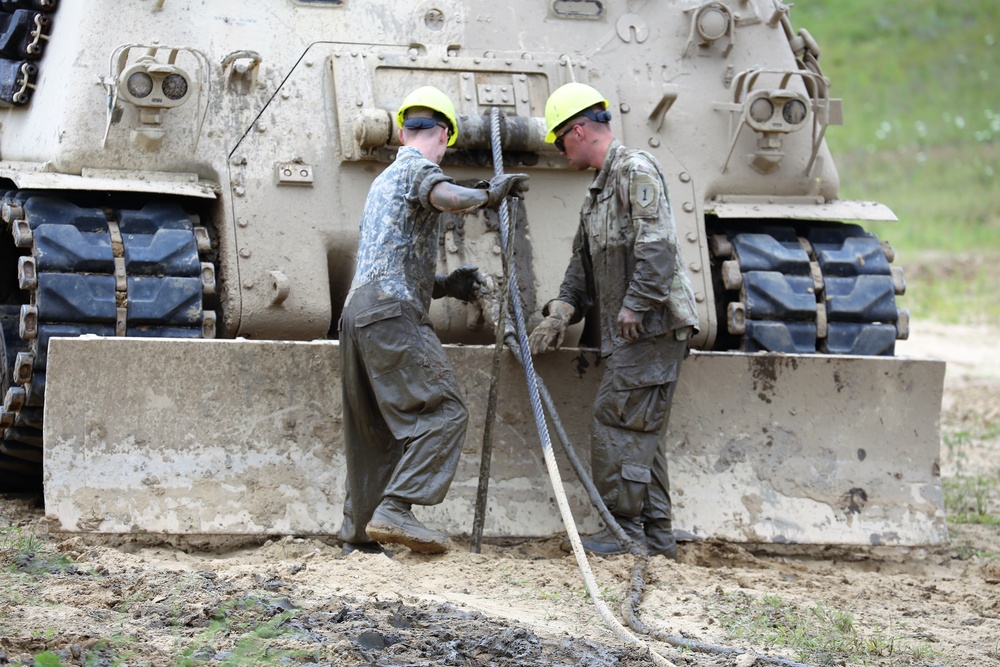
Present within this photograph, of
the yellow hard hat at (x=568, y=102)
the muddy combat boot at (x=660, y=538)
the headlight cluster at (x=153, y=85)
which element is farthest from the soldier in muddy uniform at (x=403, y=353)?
the muddy combat boot at (x=660, y=538)

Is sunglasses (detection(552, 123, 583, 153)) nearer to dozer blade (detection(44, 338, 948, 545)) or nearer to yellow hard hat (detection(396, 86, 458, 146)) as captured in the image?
yellow hard hat (detection(396, 86, 458, 146))

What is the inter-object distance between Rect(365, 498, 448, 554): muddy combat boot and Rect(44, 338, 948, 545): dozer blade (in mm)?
557

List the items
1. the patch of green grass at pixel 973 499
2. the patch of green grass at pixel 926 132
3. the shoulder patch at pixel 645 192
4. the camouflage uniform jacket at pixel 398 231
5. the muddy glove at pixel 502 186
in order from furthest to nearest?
the patch of green grass at pixel 926 132 < the patch of green grass at pixel 973 499 < the shoulder patch at pixel 645 192 < the camouflage uniform jacket at pixel 398 231 < the muddy glove at pixel 502 186

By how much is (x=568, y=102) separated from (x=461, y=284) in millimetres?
807

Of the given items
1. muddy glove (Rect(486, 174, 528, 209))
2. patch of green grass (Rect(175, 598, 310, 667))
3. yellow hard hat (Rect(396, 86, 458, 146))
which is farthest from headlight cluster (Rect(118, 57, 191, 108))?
patch of green grass (Rect(175, 598, 310, 667))

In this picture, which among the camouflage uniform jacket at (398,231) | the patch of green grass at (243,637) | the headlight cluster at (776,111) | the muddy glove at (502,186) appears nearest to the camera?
the patch of green grass at (243,637)

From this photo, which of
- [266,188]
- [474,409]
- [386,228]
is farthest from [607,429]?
[266,188]

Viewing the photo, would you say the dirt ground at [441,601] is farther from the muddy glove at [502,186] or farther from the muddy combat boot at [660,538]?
the muddy glove at [502,186]

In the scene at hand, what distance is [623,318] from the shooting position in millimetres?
5777

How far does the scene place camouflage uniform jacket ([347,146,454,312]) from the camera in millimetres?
5547

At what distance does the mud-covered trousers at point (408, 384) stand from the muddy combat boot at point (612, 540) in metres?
0.69

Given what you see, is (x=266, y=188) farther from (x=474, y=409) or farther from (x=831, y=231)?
(x=831, y=231)

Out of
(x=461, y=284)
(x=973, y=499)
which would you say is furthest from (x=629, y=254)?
(x=973, y=499)

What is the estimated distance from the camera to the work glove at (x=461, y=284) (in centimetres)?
596
